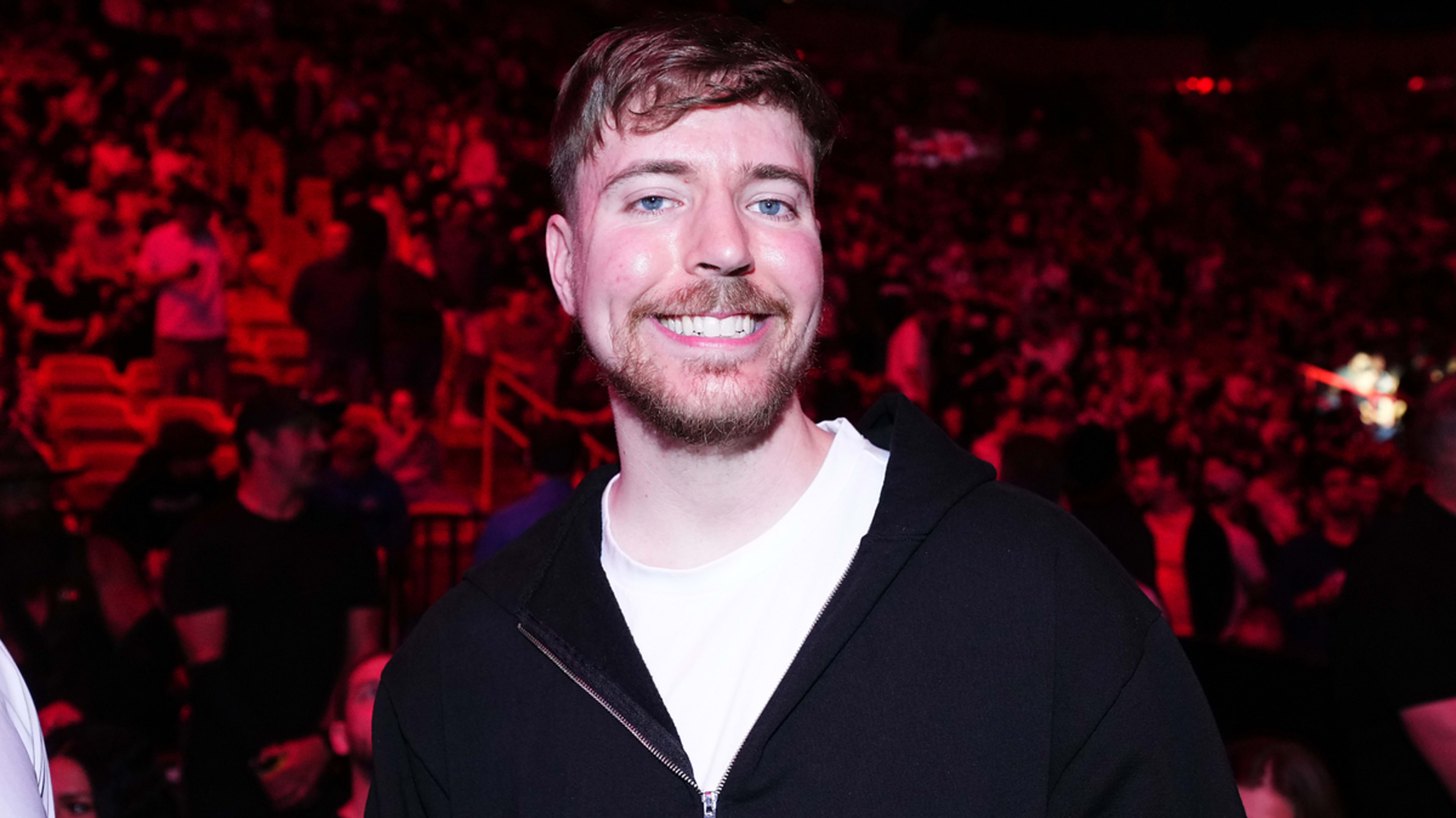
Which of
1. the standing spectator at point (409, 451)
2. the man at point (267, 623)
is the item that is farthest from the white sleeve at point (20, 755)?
the standing spectator at point (409, 451)

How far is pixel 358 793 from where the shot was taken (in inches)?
125

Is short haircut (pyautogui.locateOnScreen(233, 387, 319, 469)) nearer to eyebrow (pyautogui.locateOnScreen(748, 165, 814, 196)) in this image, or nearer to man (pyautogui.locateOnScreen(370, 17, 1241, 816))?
man (pyautogui.locateOnScreen(370, 17, 1241, 816))

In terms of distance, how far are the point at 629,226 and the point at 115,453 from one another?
8.15 m

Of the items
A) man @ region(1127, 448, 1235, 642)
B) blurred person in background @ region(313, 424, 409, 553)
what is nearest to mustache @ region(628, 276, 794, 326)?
man @ region(1127, 448, 1235, 642)

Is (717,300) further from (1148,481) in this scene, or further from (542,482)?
(1148,481)

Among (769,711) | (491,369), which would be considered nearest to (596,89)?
(769,711)

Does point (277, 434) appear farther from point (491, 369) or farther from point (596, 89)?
point (491, 369)

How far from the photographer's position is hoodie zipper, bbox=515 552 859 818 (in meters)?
1.47

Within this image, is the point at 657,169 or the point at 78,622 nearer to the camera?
the point at 657,169

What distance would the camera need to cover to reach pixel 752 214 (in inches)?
65.6

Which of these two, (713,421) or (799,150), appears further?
(799,150)

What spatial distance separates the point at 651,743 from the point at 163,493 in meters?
4.17

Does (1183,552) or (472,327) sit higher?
(472,327)

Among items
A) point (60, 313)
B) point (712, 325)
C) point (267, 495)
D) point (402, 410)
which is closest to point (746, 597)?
point (712, 325)
